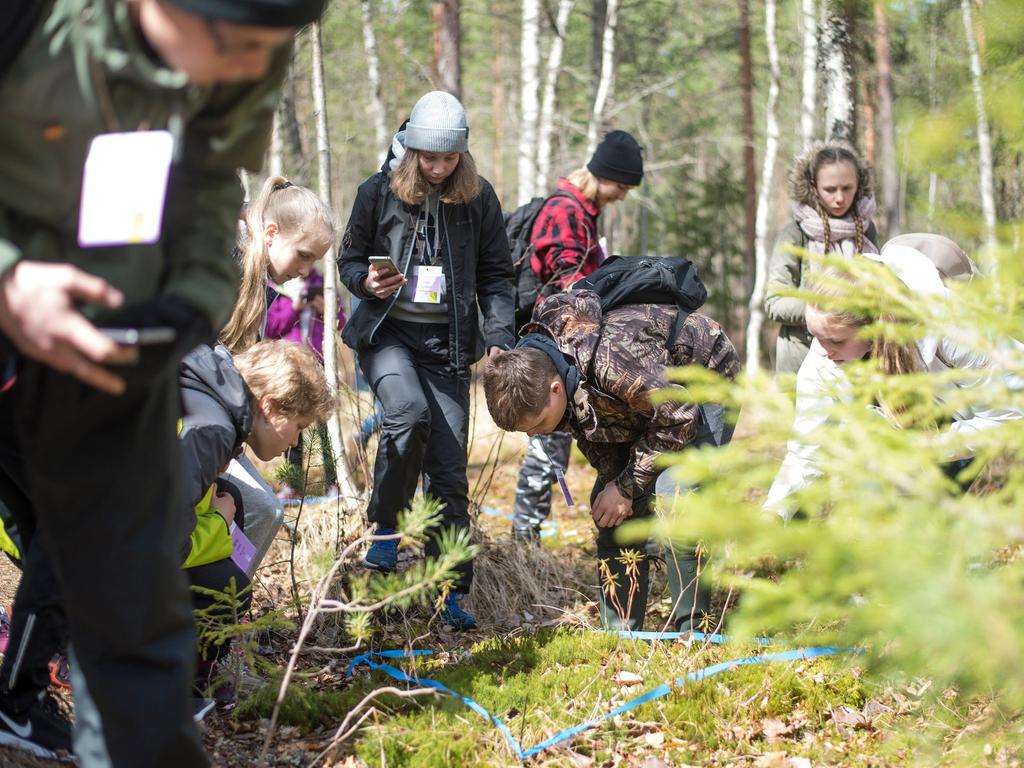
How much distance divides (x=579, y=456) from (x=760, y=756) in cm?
481

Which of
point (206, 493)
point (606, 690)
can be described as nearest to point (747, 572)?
point (606, 690)

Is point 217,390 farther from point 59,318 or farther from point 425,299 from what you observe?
point 425,299

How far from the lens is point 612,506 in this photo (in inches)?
153

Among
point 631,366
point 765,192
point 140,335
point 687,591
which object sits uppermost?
point 765,192

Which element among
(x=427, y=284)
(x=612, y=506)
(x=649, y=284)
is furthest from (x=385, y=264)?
(x=612, y=506)

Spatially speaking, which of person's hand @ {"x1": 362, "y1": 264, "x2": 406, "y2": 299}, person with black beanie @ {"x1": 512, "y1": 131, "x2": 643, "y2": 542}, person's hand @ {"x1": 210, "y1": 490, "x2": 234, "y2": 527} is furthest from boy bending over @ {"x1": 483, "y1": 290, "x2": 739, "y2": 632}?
person with black beanie @ {"x1": 512, "y1": 131, "x2": 643, "y2": 542}

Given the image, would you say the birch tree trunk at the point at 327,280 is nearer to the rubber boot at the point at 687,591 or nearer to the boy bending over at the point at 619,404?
the boy bending over at the point at 619,404

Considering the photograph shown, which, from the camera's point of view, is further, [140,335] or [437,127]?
[437,127]

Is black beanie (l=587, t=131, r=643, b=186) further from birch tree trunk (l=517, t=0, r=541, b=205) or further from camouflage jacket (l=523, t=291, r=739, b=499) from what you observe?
birch tree trunk (l=517, t=0, r=541, b=205)

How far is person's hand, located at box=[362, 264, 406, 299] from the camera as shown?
4.18 meters

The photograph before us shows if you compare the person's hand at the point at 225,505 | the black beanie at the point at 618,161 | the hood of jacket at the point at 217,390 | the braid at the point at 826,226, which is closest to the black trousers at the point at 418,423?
the person's hand at the point at 225,505

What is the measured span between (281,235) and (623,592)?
2.06 metres

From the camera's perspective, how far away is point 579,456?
778 cm

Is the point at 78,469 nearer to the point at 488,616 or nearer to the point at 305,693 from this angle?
the point at 305,693
